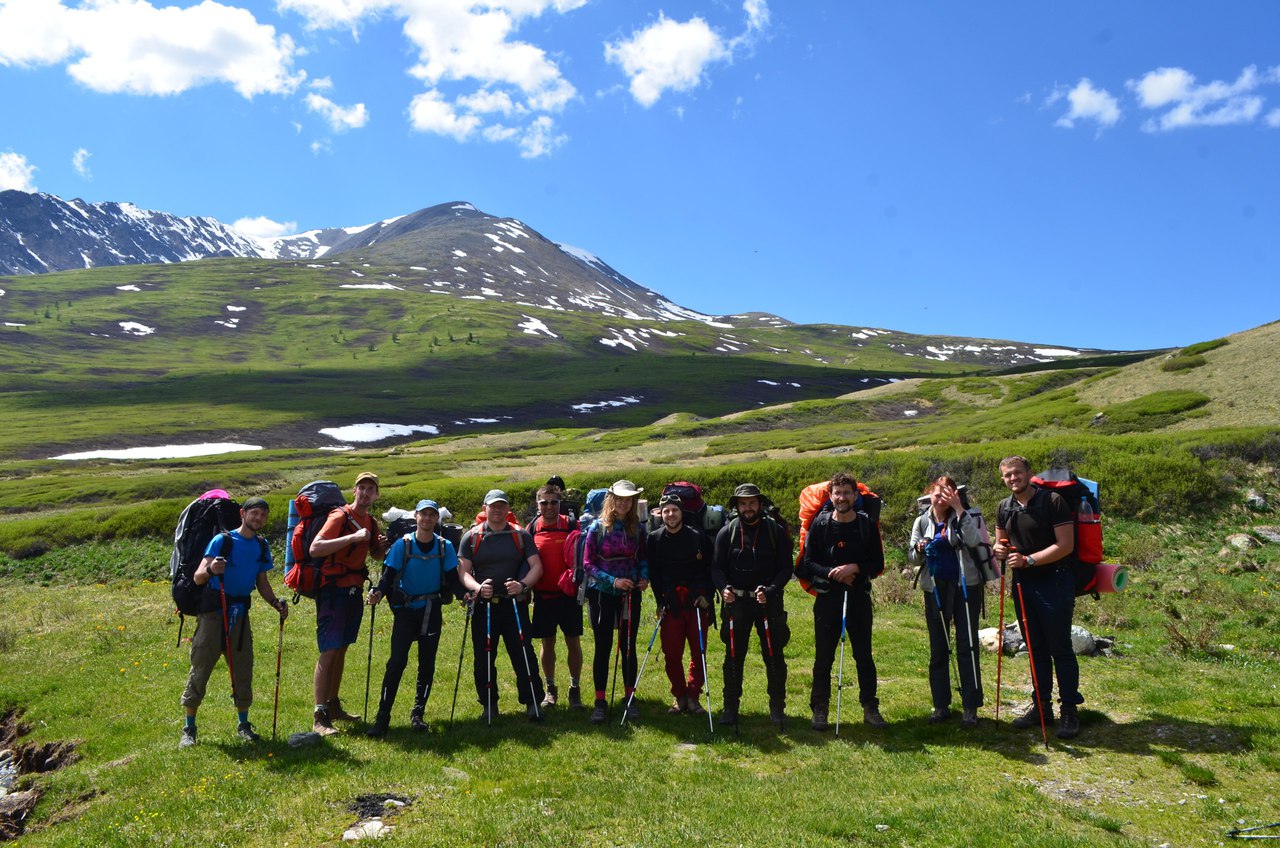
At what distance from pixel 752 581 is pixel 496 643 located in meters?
4.06

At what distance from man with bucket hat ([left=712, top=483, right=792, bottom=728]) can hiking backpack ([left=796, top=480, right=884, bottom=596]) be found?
390mm

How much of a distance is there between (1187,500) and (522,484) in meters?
26.3

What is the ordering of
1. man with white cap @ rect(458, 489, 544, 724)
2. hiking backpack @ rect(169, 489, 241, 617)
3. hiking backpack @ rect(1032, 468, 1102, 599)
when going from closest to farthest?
1. hiking backpack @ rect(1032, 468, 1102, 599)
2. hiking backpack @ rect(169, 489, 241, 617)
3. man with white cap @ rect(458, 489, 544, 724)

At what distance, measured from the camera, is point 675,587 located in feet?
36.7

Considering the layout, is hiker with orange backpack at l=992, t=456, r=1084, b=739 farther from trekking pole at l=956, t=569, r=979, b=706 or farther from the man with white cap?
the man with white cap

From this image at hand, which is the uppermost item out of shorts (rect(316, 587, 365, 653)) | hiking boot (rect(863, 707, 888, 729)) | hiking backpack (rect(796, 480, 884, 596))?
hiking backpack (rect(796, 480, 884, 596))

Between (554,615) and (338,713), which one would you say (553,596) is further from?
(338,713)

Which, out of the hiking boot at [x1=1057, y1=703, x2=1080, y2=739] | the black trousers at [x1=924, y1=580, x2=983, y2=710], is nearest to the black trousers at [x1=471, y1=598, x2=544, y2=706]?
the black trousers at [x1=924, y1=580, x2=983, y2=710]

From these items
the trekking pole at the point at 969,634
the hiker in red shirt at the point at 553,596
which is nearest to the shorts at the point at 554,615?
the hiker in red shirt at the point at 553,596

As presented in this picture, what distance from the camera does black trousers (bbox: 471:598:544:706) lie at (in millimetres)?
11406

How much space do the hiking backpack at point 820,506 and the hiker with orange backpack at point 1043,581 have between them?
1.69 metres

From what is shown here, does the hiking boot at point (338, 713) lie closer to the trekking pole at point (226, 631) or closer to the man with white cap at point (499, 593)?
the trekking pole at point (226, 631)

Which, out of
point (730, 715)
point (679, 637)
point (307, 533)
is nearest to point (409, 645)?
point (307, 533)

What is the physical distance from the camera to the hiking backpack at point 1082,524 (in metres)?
9.91
